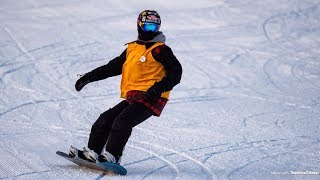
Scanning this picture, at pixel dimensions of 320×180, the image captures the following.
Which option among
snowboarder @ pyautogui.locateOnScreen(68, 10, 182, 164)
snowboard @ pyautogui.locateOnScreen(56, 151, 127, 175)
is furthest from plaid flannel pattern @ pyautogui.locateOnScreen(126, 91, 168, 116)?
snowboard @ pyautogui.locateOnScreen(56, 151, 127, 175)

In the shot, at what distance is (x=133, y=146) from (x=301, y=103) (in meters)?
3.96

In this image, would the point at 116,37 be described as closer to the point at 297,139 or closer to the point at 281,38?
the point at 281,38

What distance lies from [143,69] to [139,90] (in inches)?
7.8

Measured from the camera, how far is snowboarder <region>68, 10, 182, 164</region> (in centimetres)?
596

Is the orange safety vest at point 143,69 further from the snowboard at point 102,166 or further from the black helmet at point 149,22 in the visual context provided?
the snowboard at point 102,166

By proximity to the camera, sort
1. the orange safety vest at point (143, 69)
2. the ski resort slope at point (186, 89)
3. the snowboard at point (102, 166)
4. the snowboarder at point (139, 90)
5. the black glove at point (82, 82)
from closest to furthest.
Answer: the snowboard at point (102, 166) → the snowboarder at point (139, 90) → the orange safety vest at point (143, 69) → the black glove at point (82, 82) → the ski resort slope at point (186, 89)

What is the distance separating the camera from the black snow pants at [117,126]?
5.93 m

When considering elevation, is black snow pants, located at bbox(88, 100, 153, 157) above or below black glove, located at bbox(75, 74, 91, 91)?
below

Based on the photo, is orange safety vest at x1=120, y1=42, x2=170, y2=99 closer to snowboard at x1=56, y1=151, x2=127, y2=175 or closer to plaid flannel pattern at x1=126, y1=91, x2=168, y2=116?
plaid flannel pattern at x1=126, y1=91, x2=168, y2=116

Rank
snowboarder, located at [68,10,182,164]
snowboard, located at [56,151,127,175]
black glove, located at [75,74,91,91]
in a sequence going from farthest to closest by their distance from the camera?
black glove, located at [75,74,91,91]
snowboarder, located at [68,10,182,164]
snowboard, located at [56,151,127,175]

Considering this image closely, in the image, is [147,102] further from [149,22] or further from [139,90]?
[149,22]

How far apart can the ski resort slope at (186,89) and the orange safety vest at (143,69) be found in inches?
31.4

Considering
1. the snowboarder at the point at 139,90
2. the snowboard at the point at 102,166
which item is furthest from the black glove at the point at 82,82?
the snowboard at the point at 102,166

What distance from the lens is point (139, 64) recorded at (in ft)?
20.1
